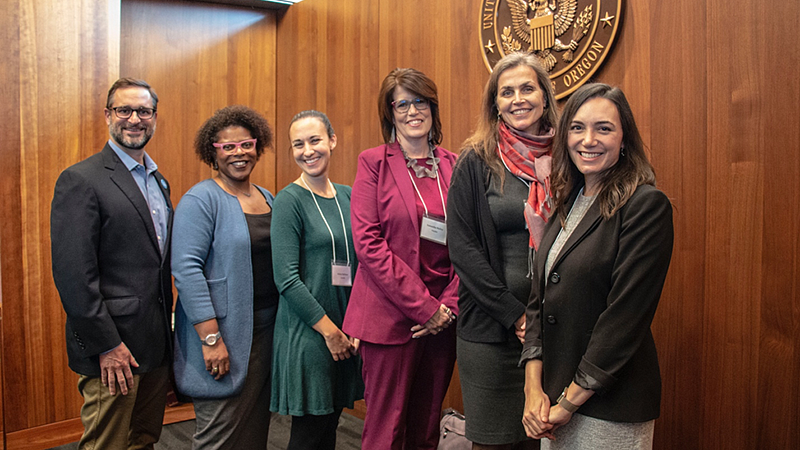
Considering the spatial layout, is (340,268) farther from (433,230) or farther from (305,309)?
(433,230)

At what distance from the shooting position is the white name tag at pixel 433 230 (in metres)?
2.22

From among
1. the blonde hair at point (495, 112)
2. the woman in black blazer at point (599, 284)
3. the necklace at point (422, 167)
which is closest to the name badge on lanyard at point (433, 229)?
the necklace at point (422, 167)

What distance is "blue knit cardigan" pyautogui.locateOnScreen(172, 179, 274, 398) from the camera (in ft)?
7.28

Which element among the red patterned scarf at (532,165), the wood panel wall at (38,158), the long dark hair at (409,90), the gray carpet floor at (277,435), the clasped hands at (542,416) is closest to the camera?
the clasped hands at (542,416)

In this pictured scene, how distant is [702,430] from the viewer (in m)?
2.23

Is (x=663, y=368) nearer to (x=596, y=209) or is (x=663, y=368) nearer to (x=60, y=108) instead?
(x=596, y=209)

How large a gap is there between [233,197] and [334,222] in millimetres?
418

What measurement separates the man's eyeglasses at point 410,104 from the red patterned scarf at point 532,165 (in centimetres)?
39

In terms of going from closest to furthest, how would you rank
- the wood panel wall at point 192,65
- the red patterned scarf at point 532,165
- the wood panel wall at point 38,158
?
the red patterned scarf at point 532,165
the wood panel wall at point 38,158
the wood panel wall at point 192,65

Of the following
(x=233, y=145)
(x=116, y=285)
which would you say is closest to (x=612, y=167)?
(x=233, y=145)

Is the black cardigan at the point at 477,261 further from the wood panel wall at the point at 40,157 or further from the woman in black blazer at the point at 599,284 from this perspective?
the wood panel wall at the point at 40,157

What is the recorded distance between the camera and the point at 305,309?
2.29m

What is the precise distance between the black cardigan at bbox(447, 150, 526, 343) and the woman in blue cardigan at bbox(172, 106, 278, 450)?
85 centimetres

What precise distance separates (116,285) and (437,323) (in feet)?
3.86
